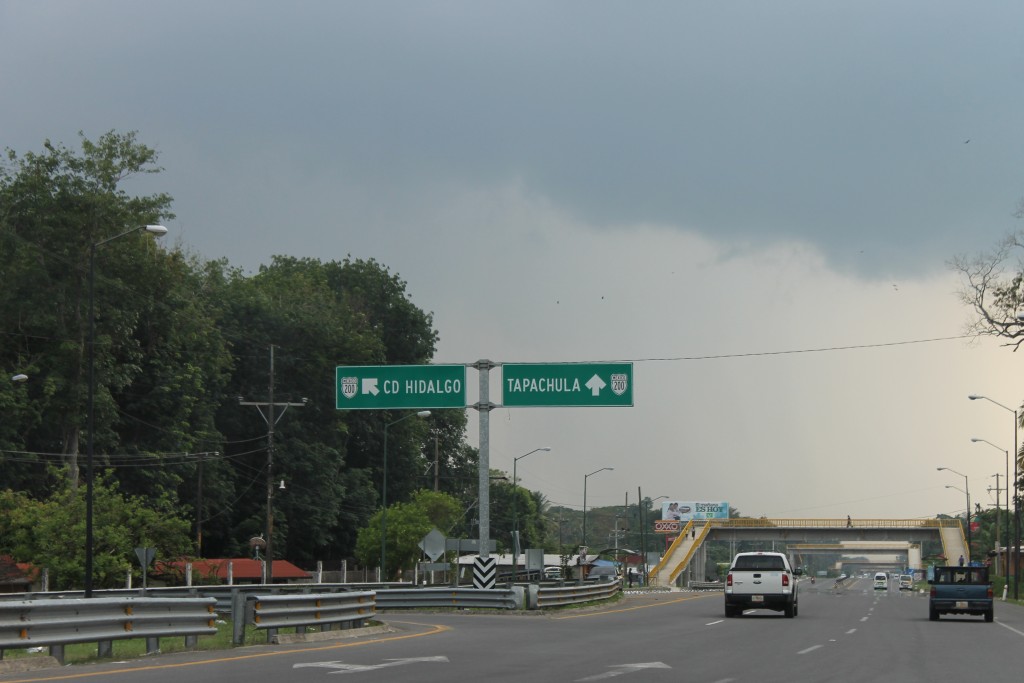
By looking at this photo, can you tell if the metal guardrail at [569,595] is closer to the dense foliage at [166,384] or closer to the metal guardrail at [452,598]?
the metal guardrail at [452,598]

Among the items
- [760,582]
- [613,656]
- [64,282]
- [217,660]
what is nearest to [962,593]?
[760,582]

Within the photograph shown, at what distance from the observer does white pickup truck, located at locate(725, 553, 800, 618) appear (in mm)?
37219

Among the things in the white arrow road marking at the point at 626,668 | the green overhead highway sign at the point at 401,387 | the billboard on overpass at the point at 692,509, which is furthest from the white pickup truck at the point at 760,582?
the billboard on overpass at the point at 692,509

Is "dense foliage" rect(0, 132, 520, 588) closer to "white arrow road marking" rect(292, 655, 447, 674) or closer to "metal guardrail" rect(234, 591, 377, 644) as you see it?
"metal guardrail" rect(234, 591, 377, 644)

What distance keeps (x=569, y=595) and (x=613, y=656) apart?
24.3m

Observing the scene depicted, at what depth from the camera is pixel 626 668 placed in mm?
18328

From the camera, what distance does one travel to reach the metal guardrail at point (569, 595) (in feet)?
132

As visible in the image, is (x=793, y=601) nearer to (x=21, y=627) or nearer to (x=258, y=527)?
(x=21, y=627)

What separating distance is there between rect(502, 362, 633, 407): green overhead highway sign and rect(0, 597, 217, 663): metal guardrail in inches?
676

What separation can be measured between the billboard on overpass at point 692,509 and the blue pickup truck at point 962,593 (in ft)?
491

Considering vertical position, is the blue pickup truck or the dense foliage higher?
the dense foliage

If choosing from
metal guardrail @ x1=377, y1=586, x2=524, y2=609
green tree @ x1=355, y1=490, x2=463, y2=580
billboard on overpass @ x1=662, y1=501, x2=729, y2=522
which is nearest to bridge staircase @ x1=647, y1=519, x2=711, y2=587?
green tree @ x1=355, y1=490, x2=463, y2=580

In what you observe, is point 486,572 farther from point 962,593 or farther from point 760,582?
point 962,593

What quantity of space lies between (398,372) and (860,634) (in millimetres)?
15954
